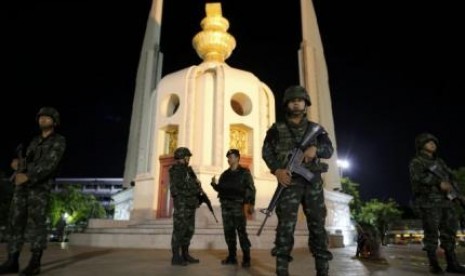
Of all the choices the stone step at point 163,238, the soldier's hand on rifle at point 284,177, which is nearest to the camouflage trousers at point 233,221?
the soldier's hand on rifle at point 284,177

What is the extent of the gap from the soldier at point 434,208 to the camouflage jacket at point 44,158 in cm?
500

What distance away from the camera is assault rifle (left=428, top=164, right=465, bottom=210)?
4.64 m

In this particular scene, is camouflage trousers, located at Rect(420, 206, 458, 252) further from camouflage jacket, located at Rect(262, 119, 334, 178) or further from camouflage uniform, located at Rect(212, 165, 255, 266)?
camouflage uniform, located at Rect(212, 165, 255, 266)

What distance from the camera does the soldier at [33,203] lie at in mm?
4066

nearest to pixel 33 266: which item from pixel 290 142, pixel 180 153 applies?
pixel 180 153

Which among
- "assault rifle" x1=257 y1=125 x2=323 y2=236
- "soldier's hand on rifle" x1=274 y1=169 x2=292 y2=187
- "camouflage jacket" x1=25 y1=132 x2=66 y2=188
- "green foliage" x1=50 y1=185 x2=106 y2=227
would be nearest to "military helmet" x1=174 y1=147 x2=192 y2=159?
"camouflage jacket" x1=25 y1=132 x2=66 y2=188

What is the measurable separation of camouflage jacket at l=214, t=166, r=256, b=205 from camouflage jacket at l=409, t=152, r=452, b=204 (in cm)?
247

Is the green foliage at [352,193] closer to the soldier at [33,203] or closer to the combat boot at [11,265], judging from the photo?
the soldier at [33,203]

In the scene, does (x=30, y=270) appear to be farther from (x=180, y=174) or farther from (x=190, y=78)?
(x=190, y=78)

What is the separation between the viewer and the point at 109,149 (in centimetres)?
6950

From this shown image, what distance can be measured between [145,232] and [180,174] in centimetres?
500

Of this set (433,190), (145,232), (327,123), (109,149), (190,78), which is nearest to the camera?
(433,190)

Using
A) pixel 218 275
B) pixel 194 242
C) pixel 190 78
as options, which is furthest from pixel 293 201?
pixel 190 78

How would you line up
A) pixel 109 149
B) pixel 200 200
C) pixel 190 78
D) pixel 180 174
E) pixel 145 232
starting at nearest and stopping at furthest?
pixel 180 174 → pixel 200 200 → pixel 145 232 → pixel 190 78 → pixel 109 149
